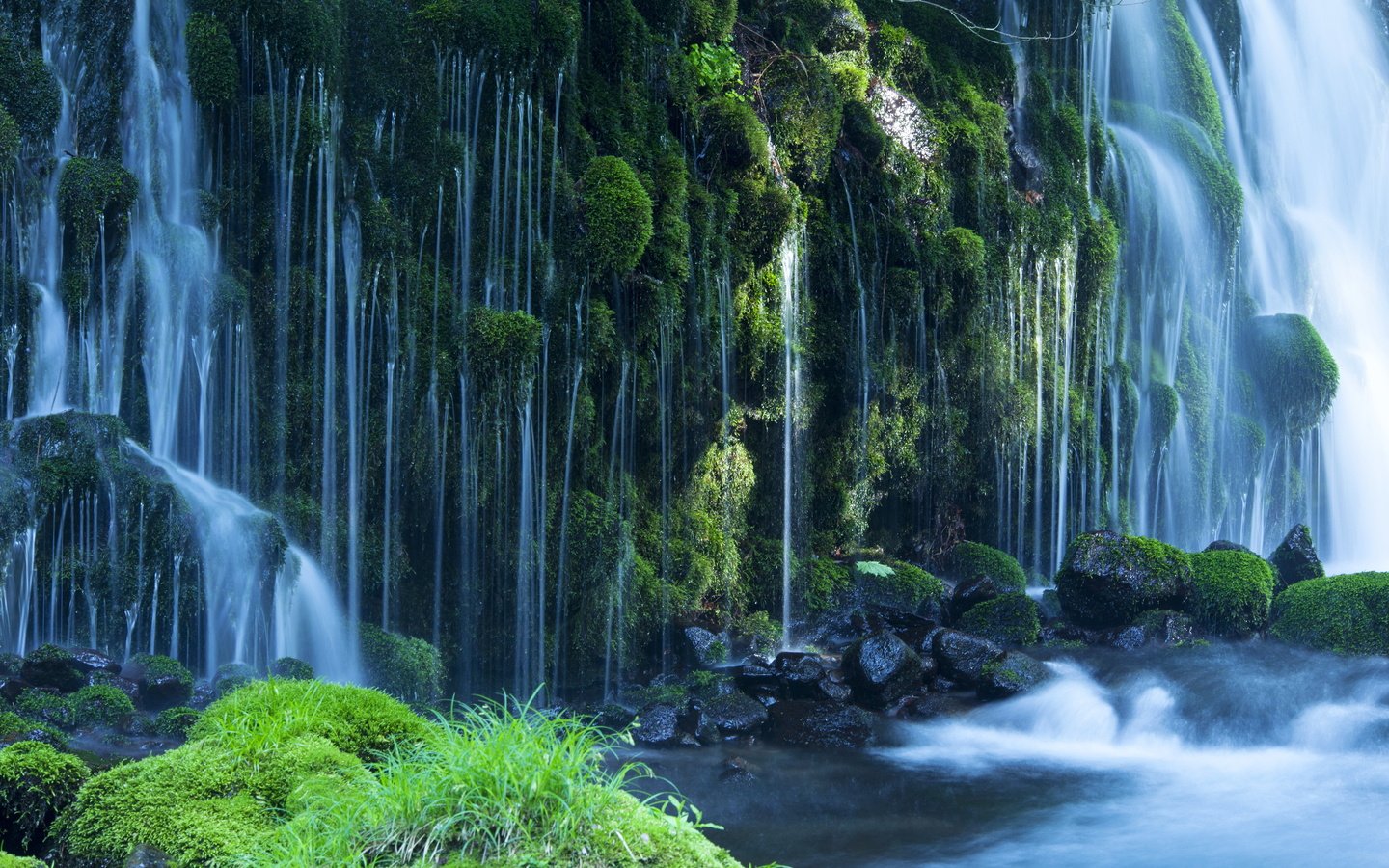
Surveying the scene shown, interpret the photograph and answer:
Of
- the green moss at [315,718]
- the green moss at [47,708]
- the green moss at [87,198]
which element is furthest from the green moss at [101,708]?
the green moss at [87,198]

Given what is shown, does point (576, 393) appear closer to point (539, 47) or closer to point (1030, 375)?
point (539, 47)

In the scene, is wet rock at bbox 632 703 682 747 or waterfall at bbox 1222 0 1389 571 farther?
waterfall at bbox 1222 0 1389 571

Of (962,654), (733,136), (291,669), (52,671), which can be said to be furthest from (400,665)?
(733,136)

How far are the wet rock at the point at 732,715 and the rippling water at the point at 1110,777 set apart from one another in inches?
15.9

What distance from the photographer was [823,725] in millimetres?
10602

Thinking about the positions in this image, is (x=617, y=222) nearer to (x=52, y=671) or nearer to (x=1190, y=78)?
(x=52, y=671)

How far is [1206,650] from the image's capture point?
12773mm

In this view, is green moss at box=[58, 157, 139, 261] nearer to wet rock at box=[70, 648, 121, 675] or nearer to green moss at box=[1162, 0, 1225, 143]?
wet rock at box=[70, 648, 121, 675]

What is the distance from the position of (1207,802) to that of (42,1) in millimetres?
12392

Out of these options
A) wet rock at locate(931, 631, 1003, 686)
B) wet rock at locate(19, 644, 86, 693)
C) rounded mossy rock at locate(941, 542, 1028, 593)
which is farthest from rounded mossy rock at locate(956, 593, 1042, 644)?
wet rock at locate(19, 644, 86, 693)

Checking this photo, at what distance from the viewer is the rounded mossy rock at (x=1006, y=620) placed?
1335 cm

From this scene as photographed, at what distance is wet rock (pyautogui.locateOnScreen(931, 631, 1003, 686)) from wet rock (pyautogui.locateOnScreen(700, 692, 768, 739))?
7.35 ft

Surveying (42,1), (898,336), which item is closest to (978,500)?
(898,336)

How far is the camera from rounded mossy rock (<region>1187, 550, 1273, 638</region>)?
13594 mm
